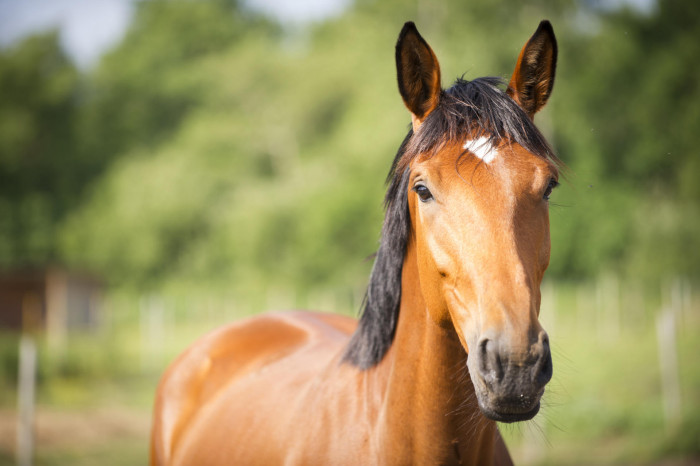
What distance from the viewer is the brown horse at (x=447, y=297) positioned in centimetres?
143

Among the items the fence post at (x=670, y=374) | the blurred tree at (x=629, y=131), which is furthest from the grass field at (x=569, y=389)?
the blurred tree at (x=629, y=131)

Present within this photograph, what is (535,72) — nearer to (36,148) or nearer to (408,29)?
(408,29)

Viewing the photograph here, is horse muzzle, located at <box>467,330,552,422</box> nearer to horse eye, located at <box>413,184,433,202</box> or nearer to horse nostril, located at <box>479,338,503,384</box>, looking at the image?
horse nostril, located at <box>479,338,503,384</box>

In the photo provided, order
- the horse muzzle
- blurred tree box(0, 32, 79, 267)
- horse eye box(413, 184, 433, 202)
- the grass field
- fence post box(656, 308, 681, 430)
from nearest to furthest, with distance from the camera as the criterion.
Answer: the horse muzzle
horse eye box(413, 184, 433, 202)
the grass field
fence post box(656, 308, 681, 430)
blurred tree box(0, 32, 79, 267)

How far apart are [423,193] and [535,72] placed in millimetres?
627

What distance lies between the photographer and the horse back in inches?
124

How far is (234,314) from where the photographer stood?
2009 cm

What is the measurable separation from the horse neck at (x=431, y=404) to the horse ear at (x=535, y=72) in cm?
67

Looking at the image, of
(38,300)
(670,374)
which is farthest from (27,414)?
(38,300)

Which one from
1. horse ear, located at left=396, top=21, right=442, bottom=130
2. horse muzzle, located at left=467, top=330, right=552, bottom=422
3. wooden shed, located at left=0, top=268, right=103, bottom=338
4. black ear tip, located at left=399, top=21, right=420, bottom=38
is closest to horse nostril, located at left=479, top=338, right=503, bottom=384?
horse muzzle, located at left=467, top=330, right=552, bottom=422

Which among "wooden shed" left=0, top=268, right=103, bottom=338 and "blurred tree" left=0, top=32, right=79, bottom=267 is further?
"blurred tree" left=0, top=32, right=79, bottom=267

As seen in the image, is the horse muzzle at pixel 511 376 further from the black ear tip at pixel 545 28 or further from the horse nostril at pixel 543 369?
the black ear tip at pixel 545 28

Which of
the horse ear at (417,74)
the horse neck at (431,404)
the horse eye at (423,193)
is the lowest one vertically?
the horse neck at (431,404)

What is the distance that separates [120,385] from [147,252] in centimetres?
1763
